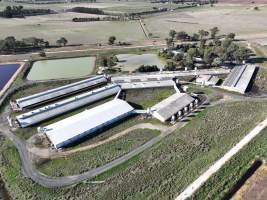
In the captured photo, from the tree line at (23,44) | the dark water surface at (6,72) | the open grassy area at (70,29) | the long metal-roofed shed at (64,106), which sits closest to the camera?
the long metal-roofed shed at (64,106)

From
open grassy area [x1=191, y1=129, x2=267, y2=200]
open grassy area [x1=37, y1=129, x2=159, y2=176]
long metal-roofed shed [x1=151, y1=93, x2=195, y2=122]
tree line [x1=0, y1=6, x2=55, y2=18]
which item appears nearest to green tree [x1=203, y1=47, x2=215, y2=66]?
long metal-roofed shed [x1=151, y1=93, x2=195, y2=122]

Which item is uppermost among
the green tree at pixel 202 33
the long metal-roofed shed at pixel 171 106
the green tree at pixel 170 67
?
the green tree at pixel 202 33

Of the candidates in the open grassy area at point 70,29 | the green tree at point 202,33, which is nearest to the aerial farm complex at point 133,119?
the green tree at point 202,33

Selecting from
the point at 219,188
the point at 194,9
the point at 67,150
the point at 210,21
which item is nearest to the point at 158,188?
the point at 219,188

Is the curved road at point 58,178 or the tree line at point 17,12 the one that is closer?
the curved road at point 58,178

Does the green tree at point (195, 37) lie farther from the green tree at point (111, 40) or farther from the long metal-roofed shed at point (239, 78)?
the long metal-roofed shed at point (239, 78)

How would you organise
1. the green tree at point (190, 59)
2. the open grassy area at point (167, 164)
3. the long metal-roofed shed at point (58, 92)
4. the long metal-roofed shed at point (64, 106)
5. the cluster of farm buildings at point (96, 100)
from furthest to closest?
the green tree at point (190, 59)
the long metal-roofed shed at point (58, 92)
the long metal-roofed shed at point (64, 106)
the cluster of farm buildings at point (96, 100)
the open grassy area at point (167, 164)

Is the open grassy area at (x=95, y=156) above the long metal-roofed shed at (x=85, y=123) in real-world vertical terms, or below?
below

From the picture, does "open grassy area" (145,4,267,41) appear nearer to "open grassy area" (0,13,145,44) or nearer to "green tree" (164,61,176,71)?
"open grassy area" (0,13,145,44)
